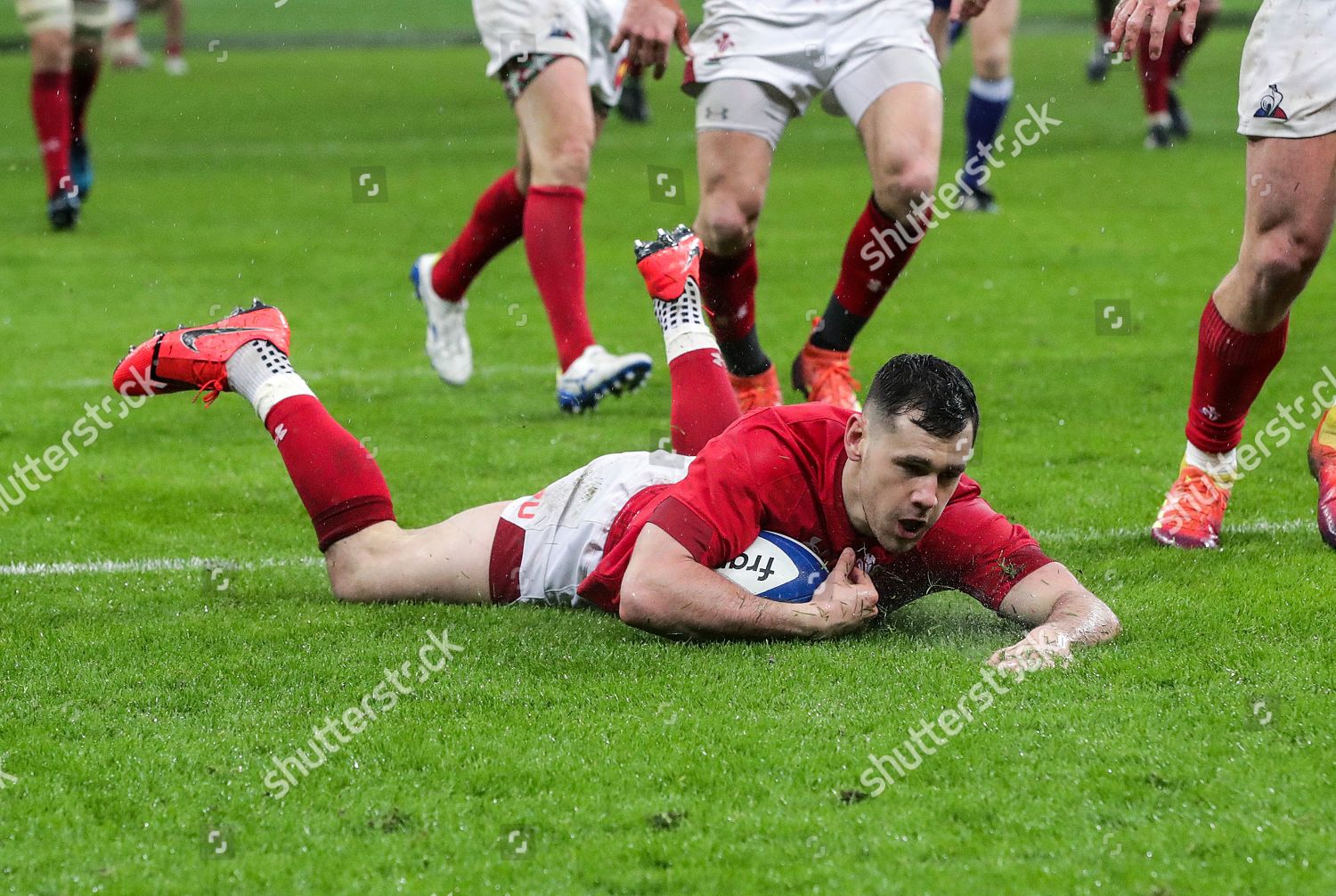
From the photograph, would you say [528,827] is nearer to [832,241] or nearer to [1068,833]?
[1068,833]

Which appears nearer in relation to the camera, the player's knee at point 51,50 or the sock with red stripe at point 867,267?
the sock with red stripe at point 867,267

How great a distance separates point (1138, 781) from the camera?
304 cm

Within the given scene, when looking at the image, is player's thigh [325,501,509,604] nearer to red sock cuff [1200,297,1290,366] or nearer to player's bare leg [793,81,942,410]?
player's bare leg [793,81,942,410]

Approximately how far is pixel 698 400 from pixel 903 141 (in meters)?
1.37

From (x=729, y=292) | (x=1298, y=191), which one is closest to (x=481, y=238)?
(x=729, y=292)

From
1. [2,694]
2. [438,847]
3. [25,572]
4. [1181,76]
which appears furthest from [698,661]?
[1181,76]

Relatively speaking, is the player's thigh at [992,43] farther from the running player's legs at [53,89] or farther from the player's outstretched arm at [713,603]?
the player's outstretched arm at [713,603]

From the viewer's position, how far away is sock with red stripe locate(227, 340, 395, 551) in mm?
4434

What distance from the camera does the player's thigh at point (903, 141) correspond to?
18.4 ft

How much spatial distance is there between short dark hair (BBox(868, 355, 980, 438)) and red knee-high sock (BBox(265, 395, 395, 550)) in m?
1.34

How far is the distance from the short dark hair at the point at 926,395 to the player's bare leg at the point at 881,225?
187 centimetres

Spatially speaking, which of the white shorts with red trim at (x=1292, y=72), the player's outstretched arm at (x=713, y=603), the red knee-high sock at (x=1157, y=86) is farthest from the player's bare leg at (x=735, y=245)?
the red knee-high sock at (x=1157, y=86)

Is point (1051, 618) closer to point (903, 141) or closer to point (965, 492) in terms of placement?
point (965, 492)

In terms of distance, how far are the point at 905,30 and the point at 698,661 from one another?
111 inches
